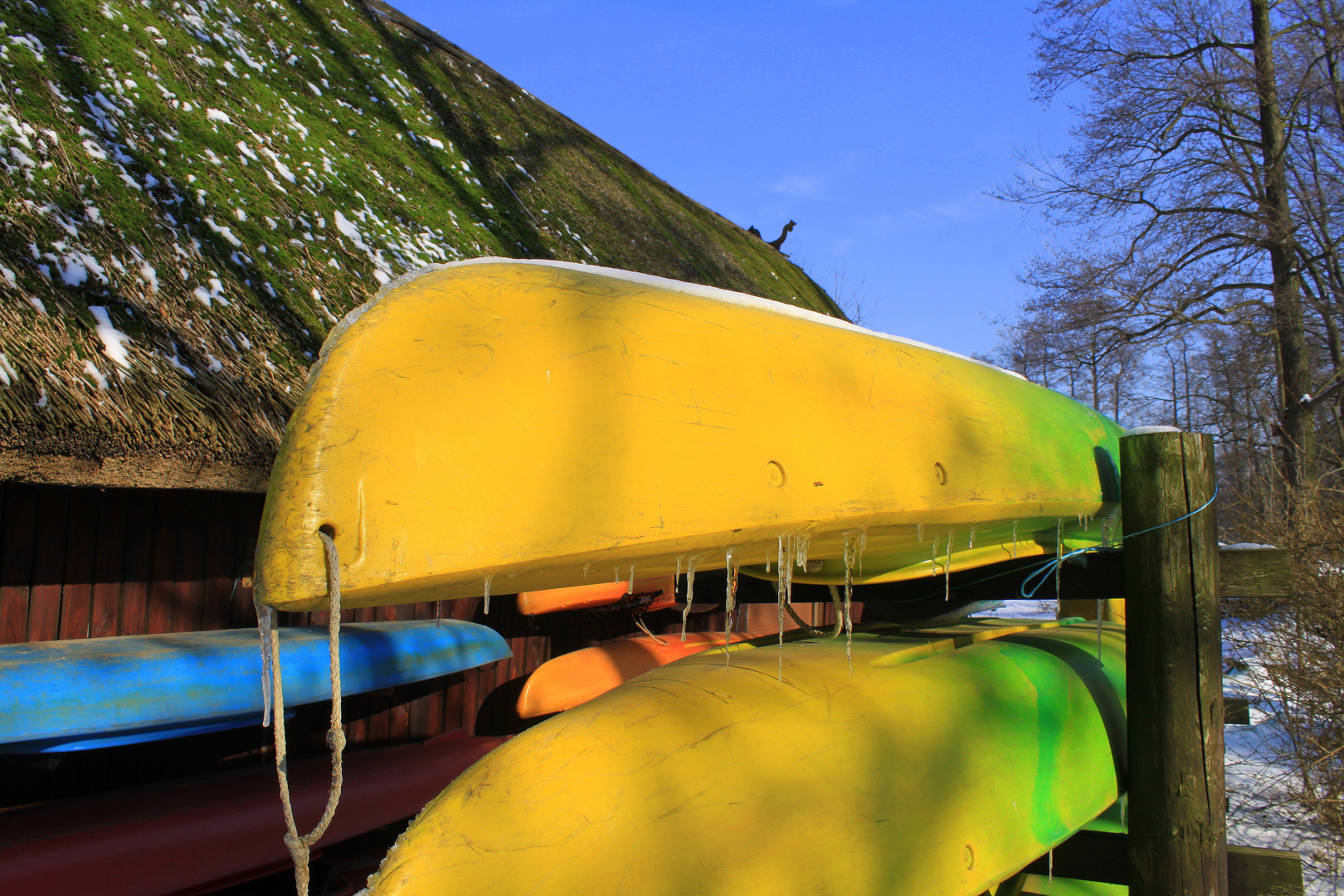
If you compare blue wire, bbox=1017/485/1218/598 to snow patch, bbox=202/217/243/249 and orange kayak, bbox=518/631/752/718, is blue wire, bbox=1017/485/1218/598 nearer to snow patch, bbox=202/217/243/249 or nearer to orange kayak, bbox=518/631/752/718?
orange kayak, bbox=518/631/752/718

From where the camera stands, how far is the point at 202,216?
9.62 feet

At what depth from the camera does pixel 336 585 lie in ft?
3.35

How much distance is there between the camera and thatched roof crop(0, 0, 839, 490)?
2070mm

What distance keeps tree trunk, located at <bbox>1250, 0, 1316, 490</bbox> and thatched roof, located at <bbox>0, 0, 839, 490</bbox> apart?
32.2ft

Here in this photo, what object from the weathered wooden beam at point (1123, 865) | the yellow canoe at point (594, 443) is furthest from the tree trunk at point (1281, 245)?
the yellow canoe at point (594, 443)

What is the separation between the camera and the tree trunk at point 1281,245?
1074cm

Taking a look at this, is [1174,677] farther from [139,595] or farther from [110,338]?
[139,595]

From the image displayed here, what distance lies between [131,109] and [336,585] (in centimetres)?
304

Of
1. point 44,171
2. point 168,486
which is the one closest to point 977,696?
point 168,486

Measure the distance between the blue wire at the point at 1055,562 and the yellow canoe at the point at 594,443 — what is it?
1.21ft

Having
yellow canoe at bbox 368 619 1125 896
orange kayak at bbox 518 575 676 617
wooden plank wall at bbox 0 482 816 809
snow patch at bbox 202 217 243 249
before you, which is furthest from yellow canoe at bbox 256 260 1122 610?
snow patch at bbox 202 217 243 249

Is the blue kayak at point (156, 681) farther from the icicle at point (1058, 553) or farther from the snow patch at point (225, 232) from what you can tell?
the icicle at point (1058, 553)

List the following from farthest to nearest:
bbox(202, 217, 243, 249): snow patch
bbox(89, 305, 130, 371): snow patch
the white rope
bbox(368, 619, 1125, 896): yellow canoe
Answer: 1. bbox(202, 217, 243, 249): snow patch
2. bbox(89, 305, 130, 371): snow patch
3. bbox(368, 619, 1125, 896): yellow canoe
4. the white rope

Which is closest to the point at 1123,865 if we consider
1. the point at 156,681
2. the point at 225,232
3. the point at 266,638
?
the point at 266,638
